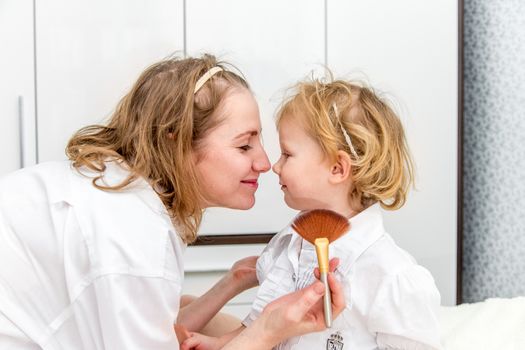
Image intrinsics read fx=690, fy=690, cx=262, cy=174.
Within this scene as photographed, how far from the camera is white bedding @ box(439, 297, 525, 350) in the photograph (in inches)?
53.7

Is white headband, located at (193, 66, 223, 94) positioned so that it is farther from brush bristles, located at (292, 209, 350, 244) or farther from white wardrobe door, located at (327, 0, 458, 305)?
white wardrobe door, located at (327, 0, 458, 305)

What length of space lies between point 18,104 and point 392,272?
1.12m

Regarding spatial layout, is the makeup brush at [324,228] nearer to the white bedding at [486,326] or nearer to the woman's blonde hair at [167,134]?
the woman's blonde hair at [167,134]

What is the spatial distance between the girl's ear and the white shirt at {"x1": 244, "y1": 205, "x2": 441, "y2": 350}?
0.24 ft

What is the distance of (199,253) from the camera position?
1.90m

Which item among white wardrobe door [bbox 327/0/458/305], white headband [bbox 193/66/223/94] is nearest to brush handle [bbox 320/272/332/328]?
white headband [bbox 193/66/223/94]

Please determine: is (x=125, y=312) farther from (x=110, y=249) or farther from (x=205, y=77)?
(x=205, y=77)

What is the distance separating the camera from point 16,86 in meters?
1.78

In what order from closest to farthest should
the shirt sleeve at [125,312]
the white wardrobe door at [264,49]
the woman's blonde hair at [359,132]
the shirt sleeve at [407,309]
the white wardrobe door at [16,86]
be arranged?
the shirt sleeve at [125,312], the shirt sleeve at [407,309], the woman's blonde hair at [359,132], the white wardrobe door at [16,86], the white wardrobe door at [264,49]

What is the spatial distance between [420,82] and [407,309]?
103cm

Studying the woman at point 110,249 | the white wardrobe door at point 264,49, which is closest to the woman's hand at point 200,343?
the woman at point 110,249

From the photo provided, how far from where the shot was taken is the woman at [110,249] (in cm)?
102

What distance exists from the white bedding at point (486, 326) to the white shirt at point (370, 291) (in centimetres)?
26

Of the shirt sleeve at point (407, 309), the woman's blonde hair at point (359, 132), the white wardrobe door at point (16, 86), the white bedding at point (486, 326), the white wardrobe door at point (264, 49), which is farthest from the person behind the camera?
the white wardrobe door at point (264, 49)
